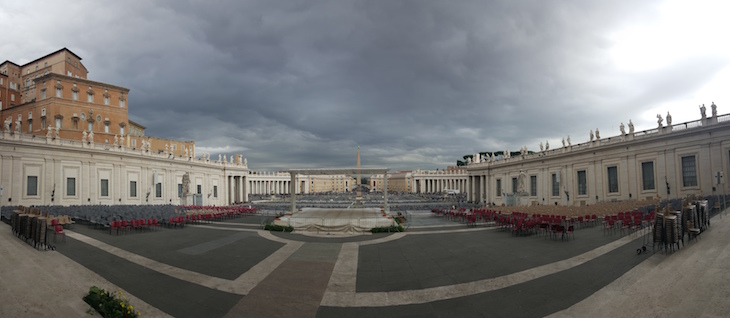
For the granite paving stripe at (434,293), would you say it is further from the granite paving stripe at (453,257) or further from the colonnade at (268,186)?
the colonnade at (268,186)

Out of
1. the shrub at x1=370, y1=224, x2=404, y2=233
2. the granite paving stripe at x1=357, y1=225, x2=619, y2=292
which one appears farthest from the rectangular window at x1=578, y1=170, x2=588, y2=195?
the shrub at x1=370, y1=224, x2=404, y2=233

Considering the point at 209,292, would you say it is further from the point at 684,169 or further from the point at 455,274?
the point at 684,169

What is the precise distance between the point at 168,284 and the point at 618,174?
49.1 metres

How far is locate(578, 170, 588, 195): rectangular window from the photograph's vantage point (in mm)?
45375

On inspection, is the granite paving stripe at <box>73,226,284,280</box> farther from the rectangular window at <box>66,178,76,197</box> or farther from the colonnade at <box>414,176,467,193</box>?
the colonnade at <box>414,176,467,193</box>

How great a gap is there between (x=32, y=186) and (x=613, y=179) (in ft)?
232

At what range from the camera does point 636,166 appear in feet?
126

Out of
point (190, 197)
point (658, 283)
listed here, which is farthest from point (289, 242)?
point (190, 197)

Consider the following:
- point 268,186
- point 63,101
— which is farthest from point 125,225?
point 268,186

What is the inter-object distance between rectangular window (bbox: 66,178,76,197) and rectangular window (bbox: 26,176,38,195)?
299 cm

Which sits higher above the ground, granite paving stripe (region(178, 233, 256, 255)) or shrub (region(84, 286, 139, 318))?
shrub (region(84, 286, 139, 318))

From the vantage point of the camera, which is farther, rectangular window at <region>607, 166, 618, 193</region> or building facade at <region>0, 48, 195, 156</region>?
building facade at <region>0, 48, 195, 156</region>

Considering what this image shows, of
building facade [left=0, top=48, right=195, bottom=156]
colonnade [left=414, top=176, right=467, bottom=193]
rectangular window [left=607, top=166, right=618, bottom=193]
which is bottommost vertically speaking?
colonnade [left=414, top=176, right=467, bottom=193]

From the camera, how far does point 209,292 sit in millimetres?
9422
